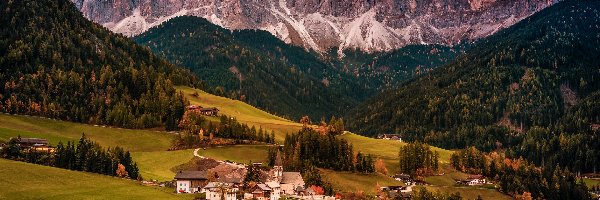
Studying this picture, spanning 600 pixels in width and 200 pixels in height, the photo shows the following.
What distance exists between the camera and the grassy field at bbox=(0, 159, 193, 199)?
127062 mm

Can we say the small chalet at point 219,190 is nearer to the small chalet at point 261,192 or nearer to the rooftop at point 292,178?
the small chalet at point 261,192

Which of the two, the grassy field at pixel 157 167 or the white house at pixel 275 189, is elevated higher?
the grassy field at pixel 157 167

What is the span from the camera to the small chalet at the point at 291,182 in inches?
6580

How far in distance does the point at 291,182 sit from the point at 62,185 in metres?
52.4

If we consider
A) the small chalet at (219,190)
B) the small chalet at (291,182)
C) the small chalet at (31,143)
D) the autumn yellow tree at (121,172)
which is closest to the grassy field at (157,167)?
the autumn yellow tree at (121,172)

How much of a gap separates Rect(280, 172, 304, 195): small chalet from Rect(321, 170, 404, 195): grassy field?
31.1 feet

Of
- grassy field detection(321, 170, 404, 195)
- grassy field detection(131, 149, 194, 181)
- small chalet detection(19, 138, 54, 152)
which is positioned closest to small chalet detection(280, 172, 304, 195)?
grassy field detection(321, 170, 404, 195)

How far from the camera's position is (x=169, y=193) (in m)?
146

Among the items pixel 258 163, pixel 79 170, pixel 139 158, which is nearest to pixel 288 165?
pixel 258 163

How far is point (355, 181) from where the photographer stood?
618 ft

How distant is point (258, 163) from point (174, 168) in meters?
20.8

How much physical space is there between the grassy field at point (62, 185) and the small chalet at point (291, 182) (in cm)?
2785

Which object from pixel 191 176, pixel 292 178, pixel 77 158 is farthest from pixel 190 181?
pixel 292 178

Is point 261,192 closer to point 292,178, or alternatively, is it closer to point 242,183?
point 242,183
